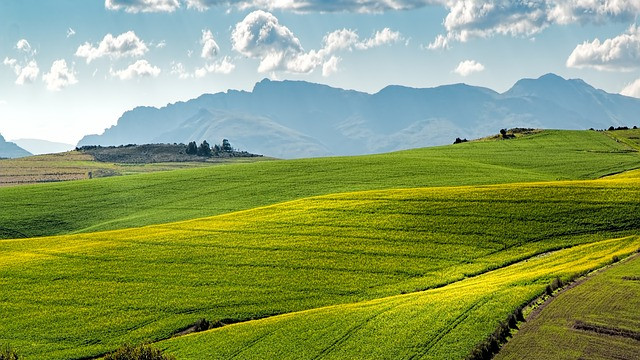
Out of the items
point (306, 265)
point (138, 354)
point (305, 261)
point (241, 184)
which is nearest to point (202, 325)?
point (138, 354)

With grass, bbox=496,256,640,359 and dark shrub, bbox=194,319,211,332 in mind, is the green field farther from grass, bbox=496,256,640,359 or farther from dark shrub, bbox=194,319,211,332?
grass, bbox=496,256,640,359

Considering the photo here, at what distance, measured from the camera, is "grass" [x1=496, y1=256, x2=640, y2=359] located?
27.5m

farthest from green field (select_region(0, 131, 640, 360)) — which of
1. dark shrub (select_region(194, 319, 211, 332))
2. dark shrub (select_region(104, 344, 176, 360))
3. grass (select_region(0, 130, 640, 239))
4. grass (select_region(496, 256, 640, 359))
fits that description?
dark shrub (select_region(104, 344, 176, 360))

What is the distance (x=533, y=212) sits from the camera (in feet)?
192

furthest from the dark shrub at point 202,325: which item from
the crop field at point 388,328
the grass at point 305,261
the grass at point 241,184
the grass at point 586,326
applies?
the grass at point 241,184

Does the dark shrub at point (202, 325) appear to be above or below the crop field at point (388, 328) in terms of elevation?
below

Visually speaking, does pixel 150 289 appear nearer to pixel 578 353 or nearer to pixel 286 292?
pixel 286 292

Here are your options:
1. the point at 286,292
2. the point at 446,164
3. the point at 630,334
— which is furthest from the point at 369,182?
the point at 630,334

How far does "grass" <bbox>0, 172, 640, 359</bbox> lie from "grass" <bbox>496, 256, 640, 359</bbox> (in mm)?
2209

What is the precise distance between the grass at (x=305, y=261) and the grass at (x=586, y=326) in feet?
7.25

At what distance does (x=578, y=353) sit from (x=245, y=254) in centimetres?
3069

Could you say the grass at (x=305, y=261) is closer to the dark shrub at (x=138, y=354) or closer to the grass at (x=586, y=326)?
the grass at (x=586, y=326)

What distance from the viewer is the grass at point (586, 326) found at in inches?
1083

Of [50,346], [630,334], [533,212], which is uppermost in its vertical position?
[533,212]
